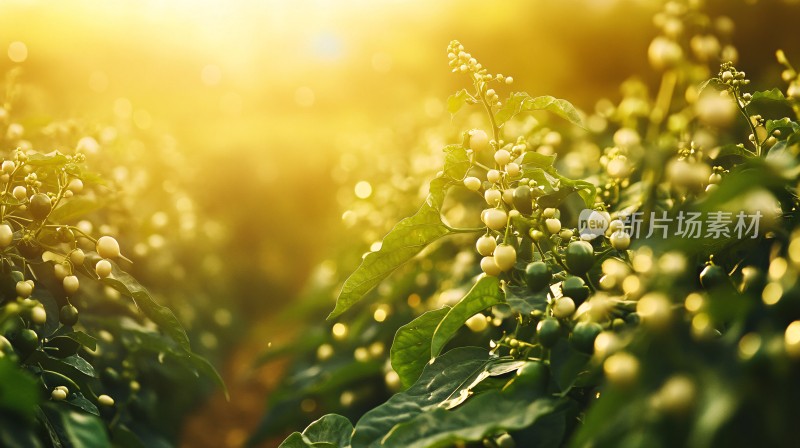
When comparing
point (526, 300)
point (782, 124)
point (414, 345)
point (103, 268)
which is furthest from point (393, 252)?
point (782, 124)

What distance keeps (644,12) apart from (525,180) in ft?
16.4

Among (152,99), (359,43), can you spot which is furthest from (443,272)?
(359,43)

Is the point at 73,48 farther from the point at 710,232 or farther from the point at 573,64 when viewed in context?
the point at 710,232

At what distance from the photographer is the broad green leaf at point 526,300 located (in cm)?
136

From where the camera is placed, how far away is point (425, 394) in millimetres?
1479

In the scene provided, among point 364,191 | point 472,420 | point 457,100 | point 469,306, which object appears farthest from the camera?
point 364,191

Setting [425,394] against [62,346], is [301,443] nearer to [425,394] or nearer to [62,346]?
[425,394]

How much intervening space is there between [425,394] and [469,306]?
22 cm

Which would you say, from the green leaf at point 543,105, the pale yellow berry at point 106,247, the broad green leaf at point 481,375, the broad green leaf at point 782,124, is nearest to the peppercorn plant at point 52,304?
the pale yellow berry at point 106,247

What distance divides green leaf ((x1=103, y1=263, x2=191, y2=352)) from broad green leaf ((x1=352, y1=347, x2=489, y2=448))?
1.96 feet

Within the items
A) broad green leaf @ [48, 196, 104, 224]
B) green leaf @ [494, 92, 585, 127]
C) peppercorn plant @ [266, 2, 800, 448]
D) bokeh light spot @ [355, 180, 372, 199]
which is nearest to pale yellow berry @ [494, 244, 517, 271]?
peppercorn plant @ [266, 2, 800, 448]

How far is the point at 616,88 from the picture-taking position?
6.73m

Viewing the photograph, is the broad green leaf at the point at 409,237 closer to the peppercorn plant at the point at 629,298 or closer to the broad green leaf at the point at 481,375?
the peppercorn plant at the point at 629,298

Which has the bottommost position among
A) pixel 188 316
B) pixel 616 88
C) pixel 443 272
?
pixel 188 316
